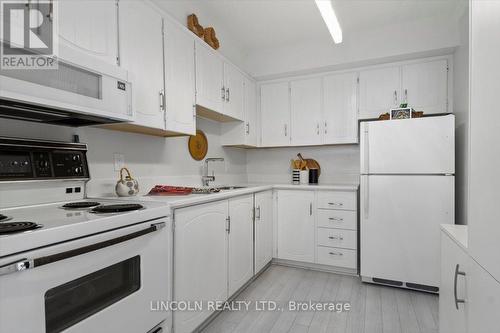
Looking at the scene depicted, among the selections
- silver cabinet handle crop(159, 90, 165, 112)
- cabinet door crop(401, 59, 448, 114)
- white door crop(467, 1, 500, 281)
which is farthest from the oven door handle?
cabinet door crop(401, 59, 448, 114)

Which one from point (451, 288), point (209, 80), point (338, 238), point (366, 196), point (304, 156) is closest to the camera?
point (451, 288)

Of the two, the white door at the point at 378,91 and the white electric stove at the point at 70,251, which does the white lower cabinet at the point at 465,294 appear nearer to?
the white electric stove at the point at 70,251

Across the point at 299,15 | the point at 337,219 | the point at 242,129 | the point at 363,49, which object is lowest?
the point at 337,219

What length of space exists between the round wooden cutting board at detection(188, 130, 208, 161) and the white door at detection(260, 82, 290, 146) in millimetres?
973

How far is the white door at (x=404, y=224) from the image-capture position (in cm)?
236

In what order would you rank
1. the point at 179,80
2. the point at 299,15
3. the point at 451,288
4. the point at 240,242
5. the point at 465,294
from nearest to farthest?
the point at 465,294 → the point at 451,288 → the point at 179,80 → the point at 240,242 → the point at 299,15

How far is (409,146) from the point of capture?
7.98 feet

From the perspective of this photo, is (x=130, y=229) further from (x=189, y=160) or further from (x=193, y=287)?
(x=189, y=160)

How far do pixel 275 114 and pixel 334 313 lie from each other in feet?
7.81

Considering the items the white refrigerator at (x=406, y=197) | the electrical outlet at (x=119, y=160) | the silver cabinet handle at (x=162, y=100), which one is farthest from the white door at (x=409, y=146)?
the electrical outlet at (x=119, y=160)

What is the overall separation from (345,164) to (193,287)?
8.21ft

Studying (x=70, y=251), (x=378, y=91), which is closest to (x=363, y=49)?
(x=378, y=91)

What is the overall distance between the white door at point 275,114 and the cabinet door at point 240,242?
48.2 inches

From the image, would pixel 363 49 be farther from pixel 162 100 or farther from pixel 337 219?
pixel 162 100
